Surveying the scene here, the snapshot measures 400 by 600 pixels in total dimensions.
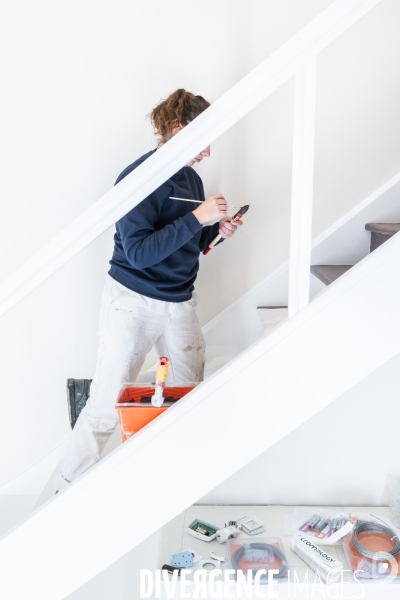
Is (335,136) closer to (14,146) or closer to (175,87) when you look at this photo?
(175,87)

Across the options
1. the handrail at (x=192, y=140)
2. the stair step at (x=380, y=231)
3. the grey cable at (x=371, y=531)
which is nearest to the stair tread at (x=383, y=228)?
the stair step at (x=380, y=231)

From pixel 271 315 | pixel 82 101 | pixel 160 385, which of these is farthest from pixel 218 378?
pixel 82 101

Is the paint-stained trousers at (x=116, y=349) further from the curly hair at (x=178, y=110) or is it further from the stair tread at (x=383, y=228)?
the stair tread at (x=383, y=228)

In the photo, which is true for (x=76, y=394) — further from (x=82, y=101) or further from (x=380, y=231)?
(x=380, y=231)

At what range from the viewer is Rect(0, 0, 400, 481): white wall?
196 cm

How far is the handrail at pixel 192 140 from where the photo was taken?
1.03 metres

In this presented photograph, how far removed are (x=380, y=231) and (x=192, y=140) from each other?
97cm

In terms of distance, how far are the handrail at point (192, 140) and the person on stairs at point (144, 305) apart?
0.37 metres

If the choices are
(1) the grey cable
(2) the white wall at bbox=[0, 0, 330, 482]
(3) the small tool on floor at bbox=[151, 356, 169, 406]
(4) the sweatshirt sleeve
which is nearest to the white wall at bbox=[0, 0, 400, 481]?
(2) the white wall at bbox=[0, 0, 330, 482]

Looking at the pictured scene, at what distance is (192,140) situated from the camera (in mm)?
1073

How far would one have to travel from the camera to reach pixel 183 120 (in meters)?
1.58

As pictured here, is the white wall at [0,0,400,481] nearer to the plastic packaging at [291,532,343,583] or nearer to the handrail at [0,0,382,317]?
the plastic packaging at [291,532,343,583]

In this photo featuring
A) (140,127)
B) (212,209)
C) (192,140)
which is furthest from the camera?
(140,127)

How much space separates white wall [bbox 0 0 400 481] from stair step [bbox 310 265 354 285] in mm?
189
